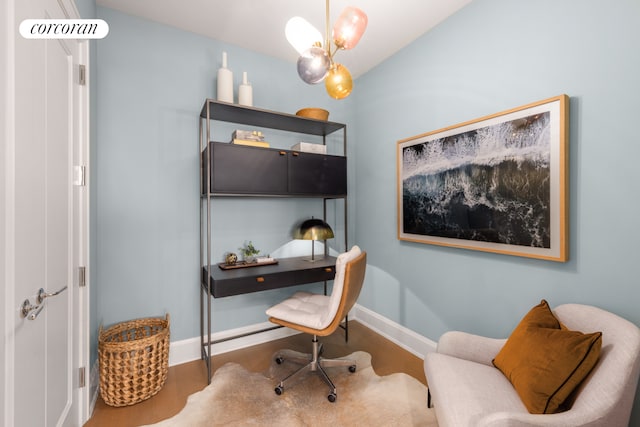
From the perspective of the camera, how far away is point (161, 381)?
2.02 meters

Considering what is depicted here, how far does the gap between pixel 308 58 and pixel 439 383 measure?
5.41ft

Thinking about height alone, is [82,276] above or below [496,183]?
below

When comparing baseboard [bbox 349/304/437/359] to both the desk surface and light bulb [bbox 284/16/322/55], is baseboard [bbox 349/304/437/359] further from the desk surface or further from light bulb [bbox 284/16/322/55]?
light bulb [bbox 284/16/322/55]

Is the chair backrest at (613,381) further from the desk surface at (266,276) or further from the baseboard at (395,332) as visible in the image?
the desk surface at (266,276)

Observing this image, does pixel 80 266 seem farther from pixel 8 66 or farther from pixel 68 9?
pixel 68 9

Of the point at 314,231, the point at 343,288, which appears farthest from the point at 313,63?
the point at 314,231

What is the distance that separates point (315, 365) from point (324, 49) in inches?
81.7

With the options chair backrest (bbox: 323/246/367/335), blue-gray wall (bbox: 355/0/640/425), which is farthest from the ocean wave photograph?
chair backrest (bbox: 323/246/367/335)

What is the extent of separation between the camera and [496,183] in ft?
6.30

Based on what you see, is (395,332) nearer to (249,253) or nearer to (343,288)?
(343,288)

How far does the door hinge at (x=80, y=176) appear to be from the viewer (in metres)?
1.60

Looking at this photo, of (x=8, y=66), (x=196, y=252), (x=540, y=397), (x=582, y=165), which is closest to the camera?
(x=8, y=66)

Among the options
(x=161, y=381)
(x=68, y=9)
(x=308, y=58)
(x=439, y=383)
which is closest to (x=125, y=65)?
(x=68, y=9)

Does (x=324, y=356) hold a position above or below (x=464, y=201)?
below
